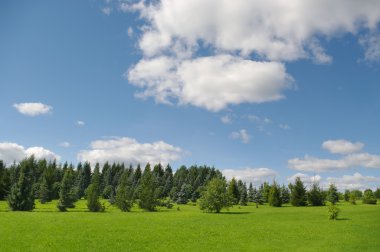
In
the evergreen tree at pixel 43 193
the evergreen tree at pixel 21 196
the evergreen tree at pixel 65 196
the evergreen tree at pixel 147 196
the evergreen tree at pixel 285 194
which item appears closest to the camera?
the evergreen tree at pixel 21 196

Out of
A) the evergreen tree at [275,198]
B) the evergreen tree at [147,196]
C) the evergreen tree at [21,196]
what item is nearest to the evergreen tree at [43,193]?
the evergreen tree at [21,196]

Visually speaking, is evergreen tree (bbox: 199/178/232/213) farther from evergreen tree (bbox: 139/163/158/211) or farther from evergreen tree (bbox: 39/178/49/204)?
evergreen tree (bbox: 39/178/49/204)

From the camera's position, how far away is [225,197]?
79.2 metres

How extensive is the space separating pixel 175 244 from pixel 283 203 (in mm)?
72302

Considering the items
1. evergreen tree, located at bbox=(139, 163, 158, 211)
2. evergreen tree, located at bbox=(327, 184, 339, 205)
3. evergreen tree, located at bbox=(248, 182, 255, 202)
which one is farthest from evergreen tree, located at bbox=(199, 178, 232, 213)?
evergreen tree, located at bbox=(248, 182, 255, 202)

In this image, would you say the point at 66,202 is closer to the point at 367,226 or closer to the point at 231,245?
the point at 231,245

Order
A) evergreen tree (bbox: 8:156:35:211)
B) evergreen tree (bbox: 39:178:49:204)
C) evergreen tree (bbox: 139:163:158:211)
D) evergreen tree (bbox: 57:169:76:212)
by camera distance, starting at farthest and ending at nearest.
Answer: evergreen tree (bbox: 39:178:49:204), evergreen tree (bbox: 139:163:158:211), evergreen tree (bbox: 57:169:76:212), evergreen tree (bbox: 8:156:35:211)

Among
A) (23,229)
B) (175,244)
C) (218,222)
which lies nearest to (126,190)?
(218,222)

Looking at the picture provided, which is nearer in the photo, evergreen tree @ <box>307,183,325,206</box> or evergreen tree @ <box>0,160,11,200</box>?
evergreen tree @ <box>307,183,325,206</box>

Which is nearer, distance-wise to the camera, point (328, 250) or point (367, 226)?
point (328, 250)

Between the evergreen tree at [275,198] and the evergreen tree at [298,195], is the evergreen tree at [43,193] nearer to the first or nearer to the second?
the evergreen tree at [275,198]

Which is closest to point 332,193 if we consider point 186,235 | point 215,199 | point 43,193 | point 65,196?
point 215,199

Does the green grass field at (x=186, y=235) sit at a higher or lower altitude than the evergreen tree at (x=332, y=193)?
lower

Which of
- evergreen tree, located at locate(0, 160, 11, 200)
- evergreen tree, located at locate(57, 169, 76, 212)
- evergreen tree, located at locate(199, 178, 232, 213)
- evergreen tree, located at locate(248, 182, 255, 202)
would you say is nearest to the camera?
evergreen tree, located at locate(199, 178, 232, 213)
